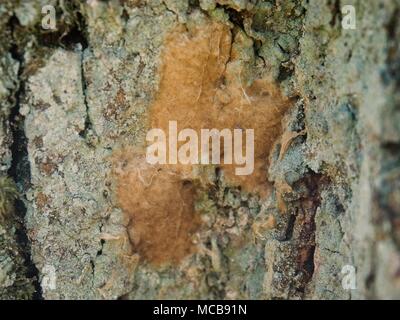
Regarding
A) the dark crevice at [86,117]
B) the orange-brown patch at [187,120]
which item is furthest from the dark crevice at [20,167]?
the orange-brown patch at [187,120]

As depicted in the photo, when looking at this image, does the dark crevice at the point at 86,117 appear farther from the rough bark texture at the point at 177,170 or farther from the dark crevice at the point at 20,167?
the dark crevice at the point at 20,167

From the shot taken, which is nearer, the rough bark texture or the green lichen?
the rough bark texture

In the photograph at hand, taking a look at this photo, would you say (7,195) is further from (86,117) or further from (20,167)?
(86,117)

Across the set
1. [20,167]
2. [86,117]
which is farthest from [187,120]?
[20,167]

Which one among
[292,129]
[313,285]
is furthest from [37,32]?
[313,285]

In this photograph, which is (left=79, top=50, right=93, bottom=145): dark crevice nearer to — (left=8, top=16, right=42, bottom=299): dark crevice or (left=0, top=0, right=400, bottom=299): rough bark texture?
(left=0, top=0, right=400, bottom=299): rough bark texture

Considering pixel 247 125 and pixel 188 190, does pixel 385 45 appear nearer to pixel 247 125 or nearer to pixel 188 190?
pixel 247 125

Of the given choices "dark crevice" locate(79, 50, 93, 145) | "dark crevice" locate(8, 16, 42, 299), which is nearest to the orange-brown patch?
"dark crevice" locate(79, 50, 93, 145)

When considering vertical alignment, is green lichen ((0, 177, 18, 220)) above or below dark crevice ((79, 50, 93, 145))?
below
